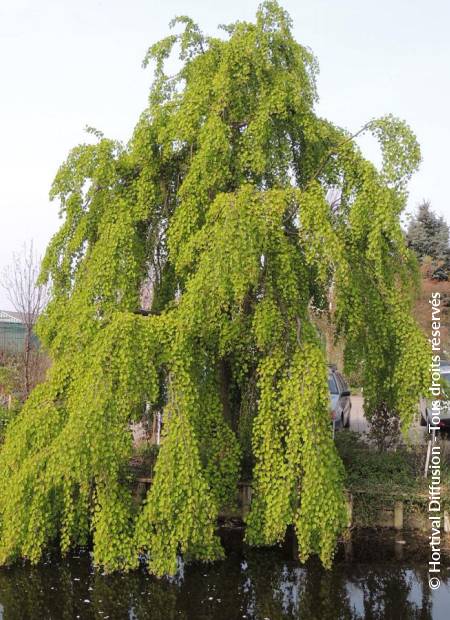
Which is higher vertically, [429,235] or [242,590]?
[429,235]

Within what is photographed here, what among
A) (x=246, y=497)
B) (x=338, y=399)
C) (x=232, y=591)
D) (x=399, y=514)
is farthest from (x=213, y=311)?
(x=338, y=399)

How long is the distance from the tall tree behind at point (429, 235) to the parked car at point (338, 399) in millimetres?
15097

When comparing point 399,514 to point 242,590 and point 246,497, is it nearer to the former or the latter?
point 246,497

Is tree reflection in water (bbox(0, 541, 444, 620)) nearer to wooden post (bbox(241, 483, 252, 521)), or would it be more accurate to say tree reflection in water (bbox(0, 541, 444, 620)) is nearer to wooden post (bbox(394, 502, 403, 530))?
wooden post (bbox(394, 502, 403, 530))

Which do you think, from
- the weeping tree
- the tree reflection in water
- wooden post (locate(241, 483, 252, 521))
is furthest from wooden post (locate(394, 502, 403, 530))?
wooden post (locate(241, 483, 252, 521))

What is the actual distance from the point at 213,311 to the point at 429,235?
23.7 m

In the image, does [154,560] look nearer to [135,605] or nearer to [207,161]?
[135,605]

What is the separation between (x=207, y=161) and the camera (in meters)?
7.83

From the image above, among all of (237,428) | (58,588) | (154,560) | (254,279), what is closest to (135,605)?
(154,560)

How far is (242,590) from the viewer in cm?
706

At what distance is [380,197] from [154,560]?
186 inches

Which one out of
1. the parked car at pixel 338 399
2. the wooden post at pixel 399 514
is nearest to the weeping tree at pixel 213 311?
the wooden post at pixel 399 514

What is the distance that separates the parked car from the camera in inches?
504

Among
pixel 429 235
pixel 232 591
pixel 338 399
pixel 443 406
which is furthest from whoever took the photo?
pixel 429 235
